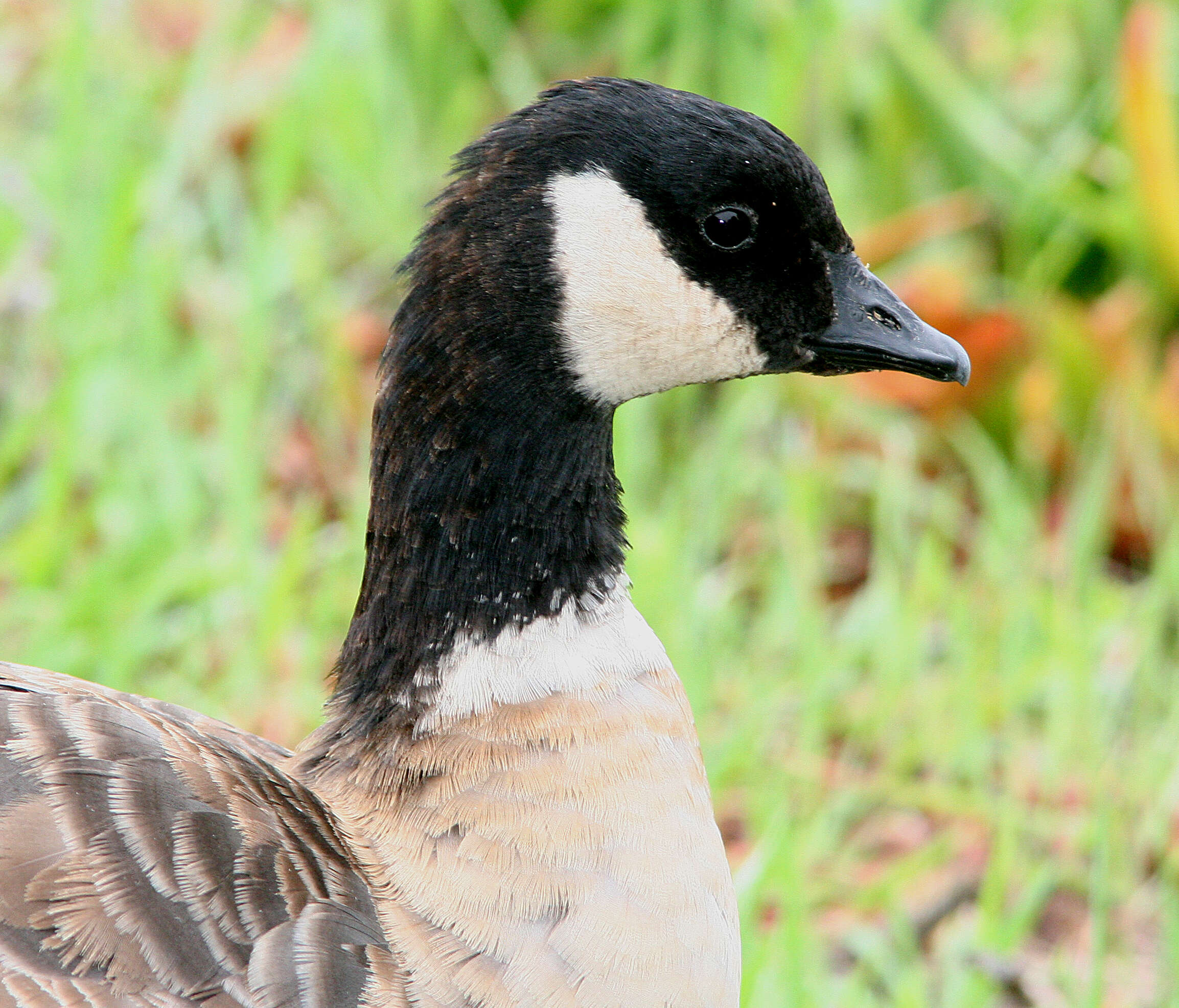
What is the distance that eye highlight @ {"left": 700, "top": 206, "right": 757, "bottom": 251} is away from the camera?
2037mm

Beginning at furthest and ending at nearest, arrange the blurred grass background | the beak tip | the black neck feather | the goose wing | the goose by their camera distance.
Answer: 1. the blurred grass background
2. the beak tip
3. the black neck feather
4. the goose
5. the goose wing

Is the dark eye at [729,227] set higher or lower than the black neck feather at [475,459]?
higher

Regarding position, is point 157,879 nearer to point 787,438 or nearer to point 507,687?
point 507,687

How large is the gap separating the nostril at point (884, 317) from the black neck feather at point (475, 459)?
0.40 metres

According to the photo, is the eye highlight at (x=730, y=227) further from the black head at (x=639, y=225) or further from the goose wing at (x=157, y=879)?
the goose wing at (x=157, y=879)

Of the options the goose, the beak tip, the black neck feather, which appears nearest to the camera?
the goose

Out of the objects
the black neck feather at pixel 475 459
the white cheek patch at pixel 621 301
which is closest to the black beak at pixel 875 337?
the white cheek patch at pixel 621 301

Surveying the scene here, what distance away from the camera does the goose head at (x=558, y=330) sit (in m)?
1.99

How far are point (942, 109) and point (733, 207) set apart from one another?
2483 mm

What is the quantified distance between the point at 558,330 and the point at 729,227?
27 cm

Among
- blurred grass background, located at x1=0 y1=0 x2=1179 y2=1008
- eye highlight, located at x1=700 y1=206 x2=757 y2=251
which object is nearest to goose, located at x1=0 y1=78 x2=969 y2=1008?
eye highlight, located at x1=700 y1=206 x2=757 y2=251

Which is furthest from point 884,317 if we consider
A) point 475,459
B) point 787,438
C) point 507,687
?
point 787,438

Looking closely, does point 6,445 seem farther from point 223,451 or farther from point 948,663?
point 948,663

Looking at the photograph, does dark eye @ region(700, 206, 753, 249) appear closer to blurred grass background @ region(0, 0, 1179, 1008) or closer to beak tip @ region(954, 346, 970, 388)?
beak tip @ region(954, 346, 970, 388)
